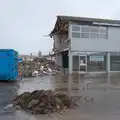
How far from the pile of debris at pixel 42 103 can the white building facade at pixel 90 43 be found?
18932 mm

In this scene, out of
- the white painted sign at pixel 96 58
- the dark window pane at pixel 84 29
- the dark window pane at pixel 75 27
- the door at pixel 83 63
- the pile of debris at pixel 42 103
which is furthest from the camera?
the white painted sign at pixel 96 58

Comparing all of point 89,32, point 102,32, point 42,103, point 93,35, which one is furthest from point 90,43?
point 42,103

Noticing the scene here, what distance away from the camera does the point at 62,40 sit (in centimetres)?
3438

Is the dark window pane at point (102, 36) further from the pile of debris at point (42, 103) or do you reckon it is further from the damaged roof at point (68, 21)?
the pile of debris at point (42, 103)

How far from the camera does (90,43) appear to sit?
2895 centimetres

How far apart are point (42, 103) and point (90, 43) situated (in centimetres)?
2109

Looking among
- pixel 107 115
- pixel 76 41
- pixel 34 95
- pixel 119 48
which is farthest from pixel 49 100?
pixel 119 48

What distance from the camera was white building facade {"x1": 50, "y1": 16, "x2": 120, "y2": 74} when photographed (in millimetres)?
28422

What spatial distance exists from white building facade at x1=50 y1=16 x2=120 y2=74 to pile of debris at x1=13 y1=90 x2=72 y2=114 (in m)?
18.9

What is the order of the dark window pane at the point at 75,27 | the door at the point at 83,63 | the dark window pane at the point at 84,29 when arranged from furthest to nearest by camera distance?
the door at the point at 83,63
the dark window pane at the point at 84,29
the dark window pane at the point at 75,27

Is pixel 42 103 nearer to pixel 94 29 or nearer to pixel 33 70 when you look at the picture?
pixel 33 70

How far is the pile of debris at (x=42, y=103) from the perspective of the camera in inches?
328

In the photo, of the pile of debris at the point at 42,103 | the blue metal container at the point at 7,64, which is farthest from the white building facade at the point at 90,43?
the pile of debris at the point at 42,103

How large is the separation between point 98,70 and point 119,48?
12.1 feet
